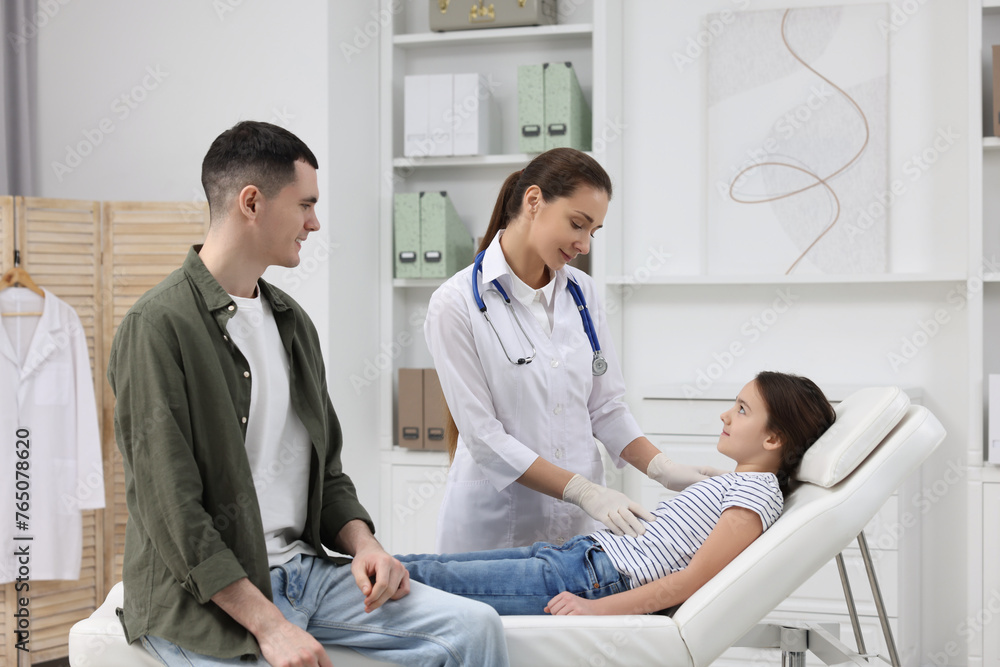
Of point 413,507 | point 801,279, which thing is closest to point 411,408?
point 413,507

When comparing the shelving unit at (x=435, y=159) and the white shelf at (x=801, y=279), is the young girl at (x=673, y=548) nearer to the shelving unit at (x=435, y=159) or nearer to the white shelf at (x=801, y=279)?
the white shelf at (x=801, y=279)

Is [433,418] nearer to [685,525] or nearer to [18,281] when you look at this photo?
[18,281]

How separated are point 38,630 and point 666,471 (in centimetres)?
217

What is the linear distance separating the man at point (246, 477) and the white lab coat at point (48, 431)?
5.47ft

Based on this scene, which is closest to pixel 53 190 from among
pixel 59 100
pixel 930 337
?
pixel 59 100

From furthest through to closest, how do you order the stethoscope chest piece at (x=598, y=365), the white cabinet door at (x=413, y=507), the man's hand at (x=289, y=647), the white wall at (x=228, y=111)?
1. the white cabinet door at (x=413, y=507)
2. the white wall at (x=228, y=111)
3. the stethoscope chest piece at (x=598, y=365)
4. the man's hand at (x=289, y=647)

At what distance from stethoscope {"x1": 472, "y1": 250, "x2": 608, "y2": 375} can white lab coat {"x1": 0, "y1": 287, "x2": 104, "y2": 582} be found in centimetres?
165

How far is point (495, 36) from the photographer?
11.0 ft

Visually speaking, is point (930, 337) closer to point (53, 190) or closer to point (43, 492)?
point (43, 492)

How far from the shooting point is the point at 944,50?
Answer: 310 centimetres

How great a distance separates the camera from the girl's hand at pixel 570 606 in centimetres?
155

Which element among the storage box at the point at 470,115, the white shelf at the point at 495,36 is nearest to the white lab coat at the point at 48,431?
the storage box at the point at 470,115

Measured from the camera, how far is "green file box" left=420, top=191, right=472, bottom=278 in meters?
3.31

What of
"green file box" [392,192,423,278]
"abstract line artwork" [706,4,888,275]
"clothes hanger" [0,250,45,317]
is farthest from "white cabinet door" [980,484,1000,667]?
"clothes hanger" [0,250,45,317]
